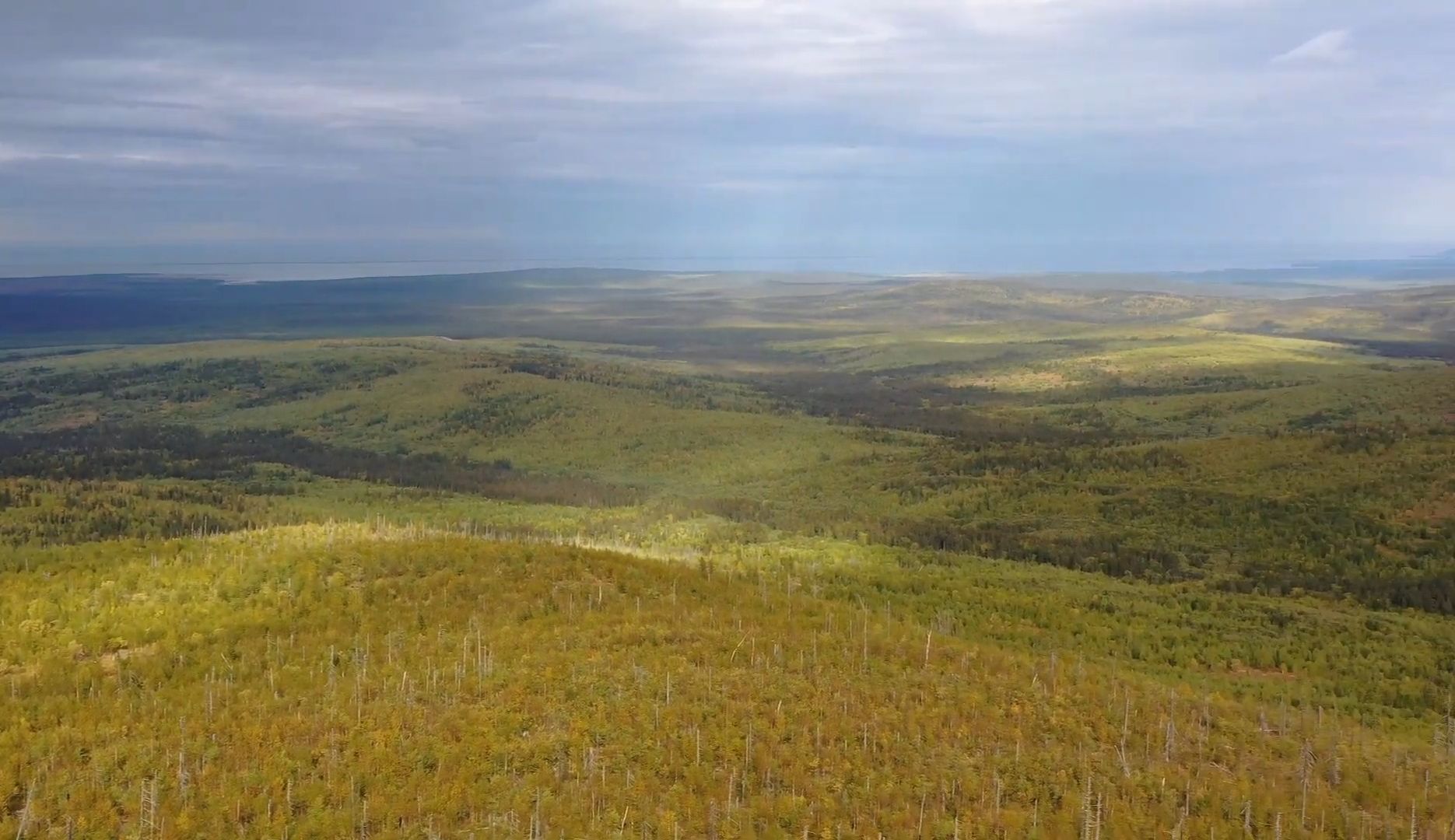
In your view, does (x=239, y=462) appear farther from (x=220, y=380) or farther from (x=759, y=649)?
(x=759, y=649)

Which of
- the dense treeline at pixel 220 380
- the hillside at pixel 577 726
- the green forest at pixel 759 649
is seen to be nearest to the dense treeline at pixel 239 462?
the green forest at pixel 759 649

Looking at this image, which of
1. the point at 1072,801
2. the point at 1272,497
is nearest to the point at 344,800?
the point at 1072,801

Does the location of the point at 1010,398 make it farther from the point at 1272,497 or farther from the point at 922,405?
the point at 1272,497

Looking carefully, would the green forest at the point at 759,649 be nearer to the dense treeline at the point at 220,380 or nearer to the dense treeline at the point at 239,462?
the dense treeline at the point at 239,462

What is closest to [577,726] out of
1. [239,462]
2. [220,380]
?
[239,462]

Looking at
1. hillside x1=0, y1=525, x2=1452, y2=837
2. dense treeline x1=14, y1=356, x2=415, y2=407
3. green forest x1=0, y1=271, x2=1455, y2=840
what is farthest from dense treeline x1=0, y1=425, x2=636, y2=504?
hillside x1=0, y1=525, x2=1452, y2=837

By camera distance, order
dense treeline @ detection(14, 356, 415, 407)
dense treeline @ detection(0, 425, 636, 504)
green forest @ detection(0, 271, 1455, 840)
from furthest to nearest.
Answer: dense treeline @ detection(14, 356, 415, 407) < dense treeline @ detection(0, 425, 636, 504) < green forest @ detection(0, 271, 1455, 840)

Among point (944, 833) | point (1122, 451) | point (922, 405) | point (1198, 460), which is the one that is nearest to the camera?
point (944, 833)

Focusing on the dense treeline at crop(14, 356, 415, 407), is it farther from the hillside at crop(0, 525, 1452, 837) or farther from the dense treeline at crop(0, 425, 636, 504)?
the hillside at crop(0, 525, 1452, 837)

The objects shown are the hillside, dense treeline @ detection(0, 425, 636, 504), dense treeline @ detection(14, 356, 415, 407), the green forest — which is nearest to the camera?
the hillside
